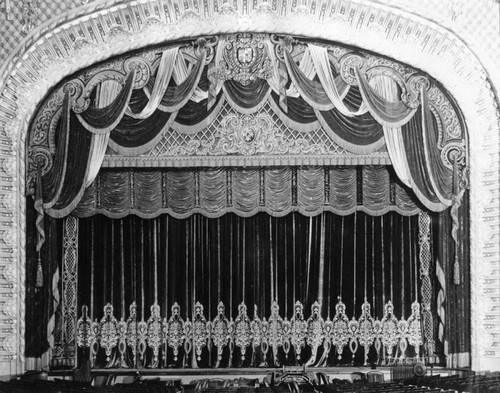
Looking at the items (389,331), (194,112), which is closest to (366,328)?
(389,331)

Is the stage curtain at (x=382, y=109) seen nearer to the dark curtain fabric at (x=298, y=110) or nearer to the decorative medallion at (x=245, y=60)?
the dark curtain fabric at (x=298, y=110)

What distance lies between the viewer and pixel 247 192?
547 inches

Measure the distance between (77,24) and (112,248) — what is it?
11.8 ft

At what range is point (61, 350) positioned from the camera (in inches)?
535

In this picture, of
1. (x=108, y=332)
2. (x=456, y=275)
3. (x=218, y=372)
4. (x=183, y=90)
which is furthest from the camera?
(x=108, y=332)

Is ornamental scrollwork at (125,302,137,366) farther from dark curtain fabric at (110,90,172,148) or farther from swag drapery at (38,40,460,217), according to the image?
dark curtain fabric at (110,90,172,148)

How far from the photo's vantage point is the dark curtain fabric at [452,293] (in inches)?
515

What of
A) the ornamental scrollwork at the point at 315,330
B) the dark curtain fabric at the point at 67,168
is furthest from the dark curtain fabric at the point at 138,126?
the ornamental scrollwork at the point at 315,330

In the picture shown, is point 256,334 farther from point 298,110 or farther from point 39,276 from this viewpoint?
point 298,110

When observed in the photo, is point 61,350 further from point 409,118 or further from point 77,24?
point 409,118

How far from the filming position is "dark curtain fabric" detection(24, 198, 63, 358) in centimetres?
1309

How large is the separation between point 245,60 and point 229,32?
474 mm

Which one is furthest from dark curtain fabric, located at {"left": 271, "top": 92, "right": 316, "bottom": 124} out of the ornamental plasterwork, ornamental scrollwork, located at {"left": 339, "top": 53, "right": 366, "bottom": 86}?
ornamental scrollwork, located at {"left": 339, "top": 53, "right": 366, "bottom": 86}

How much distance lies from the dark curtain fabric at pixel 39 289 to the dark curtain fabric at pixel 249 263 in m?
0.73
